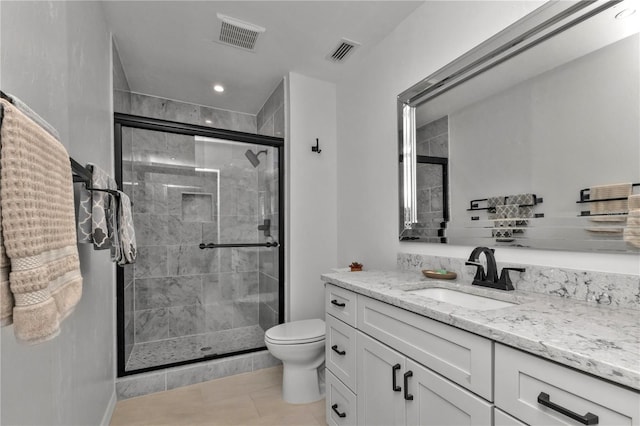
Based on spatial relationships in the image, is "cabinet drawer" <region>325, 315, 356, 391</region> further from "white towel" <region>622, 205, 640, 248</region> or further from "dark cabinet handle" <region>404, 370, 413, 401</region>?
"white towel" <region>622, 205, 640, 248</region>

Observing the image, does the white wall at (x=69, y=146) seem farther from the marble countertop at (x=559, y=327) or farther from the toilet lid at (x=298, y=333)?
the marble countertop at (x=559, y=327)

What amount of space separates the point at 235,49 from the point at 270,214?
4.61 feet

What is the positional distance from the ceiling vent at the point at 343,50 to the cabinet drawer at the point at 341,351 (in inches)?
76.0

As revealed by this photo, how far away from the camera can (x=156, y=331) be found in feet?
8.98

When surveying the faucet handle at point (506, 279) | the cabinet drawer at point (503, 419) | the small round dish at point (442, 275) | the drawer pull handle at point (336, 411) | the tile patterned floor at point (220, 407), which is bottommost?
the tile patterned floor at point (220, 407)

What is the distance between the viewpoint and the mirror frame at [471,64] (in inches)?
43.6

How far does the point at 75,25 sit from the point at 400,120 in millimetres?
1766

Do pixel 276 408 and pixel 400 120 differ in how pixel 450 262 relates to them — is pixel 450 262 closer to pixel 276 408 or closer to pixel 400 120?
pixel 400 120

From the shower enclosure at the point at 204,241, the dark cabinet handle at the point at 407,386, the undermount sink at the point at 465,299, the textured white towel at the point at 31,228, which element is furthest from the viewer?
the shower enclosure at the point at 204,241

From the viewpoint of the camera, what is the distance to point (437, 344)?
961 millimetres

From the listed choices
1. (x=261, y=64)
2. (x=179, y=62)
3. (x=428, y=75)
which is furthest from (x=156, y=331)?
(x=428, y=75)

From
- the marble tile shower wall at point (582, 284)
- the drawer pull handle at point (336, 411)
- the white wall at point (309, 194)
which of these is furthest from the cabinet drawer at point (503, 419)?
the white wall at point (309, 194)

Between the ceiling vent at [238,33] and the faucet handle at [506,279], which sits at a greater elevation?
the ceiling vent at [238,33]

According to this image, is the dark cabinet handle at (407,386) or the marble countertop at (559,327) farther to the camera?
the dark cabinet handle at (407,386)
